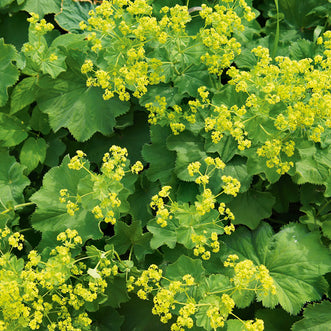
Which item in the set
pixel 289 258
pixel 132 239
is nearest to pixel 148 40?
pixel 132 239

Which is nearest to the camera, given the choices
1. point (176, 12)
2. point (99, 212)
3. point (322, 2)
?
point (99, 212)

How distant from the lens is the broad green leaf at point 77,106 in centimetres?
325

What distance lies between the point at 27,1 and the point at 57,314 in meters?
2.19

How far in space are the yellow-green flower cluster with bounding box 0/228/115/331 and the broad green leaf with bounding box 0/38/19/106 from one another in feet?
3.55

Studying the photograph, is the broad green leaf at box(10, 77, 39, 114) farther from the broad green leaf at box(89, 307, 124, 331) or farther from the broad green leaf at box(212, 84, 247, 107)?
the broad green leaf at box(89, 307, 124, 331)

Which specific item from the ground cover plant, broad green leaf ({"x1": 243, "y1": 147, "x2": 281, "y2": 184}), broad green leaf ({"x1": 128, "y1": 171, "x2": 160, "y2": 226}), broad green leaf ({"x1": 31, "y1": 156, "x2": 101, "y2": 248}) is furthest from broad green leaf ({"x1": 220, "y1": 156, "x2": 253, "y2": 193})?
broad green leaf ({"x1": 31, "y1": 156, "x2": 101, "y2": 248})

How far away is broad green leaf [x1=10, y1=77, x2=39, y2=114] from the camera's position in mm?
3350

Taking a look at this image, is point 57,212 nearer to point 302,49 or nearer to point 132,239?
point 132,239

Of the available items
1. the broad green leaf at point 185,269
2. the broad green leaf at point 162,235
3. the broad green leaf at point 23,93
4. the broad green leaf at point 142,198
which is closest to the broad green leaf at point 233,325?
the broad green leaf at point 185,269

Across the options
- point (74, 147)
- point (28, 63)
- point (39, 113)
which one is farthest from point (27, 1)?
point (74, 147)

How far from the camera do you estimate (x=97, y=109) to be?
128 inches

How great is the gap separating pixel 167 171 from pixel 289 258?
91 centimetres

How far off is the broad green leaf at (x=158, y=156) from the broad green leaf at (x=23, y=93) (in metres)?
0.87

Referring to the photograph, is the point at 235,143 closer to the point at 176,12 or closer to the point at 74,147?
the point at 176,12
